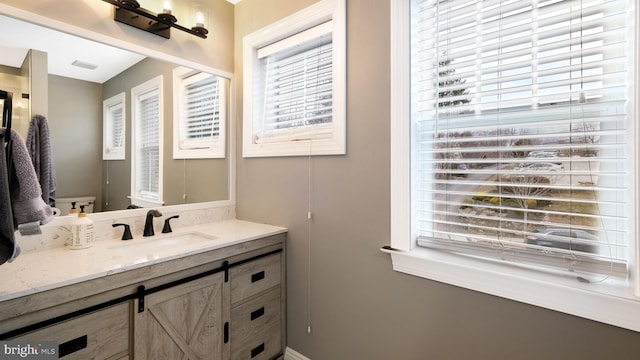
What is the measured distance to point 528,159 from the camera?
3.59 ft

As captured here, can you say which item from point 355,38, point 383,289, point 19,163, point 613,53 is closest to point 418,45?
point 355,38

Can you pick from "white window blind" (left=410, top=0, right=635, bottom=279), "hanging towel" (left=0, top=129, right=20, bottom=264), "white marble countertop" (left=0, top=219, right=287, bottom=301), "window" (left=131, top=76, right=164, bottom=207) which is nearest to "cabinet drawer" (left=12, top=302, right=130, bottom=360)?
"white marble countertop" (left=0, top=219, right=287, bottom=301)

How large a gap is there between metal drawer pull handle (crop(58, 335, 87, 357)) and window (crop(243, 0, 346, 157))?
1.27 meters

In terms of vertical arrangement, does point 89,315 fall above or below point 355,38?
below

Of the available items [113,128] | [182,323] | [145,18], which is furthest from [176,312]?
[145,18]

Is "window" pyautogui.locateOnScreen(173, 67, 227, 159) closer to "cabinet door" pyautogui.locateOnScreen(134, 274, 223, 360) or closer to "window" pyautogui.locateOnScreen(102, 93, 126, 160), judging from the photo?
"window" pyautogui.locateOnScreen(102, 93, 126, 160)

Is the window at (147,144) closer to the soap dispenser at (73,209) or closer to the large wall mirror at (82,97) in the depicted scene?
the large wall mirror at (82,97)

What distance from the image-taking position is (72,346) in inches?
40.8

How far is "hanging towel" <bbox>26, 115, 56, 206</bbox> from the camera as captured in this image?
4.43 ft

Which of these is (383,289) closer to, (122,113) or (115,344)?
(115,344)

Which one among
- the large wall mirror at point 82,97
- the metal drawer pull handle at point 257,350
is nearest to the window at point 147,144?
the large wall mirror at point 82,97

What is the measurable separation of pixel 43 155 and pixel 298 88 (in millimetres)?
1367

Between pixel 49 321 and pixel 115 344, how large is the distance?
0.83 feet

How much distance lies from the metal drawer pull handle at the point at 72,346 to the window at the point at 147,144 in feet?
2.75
